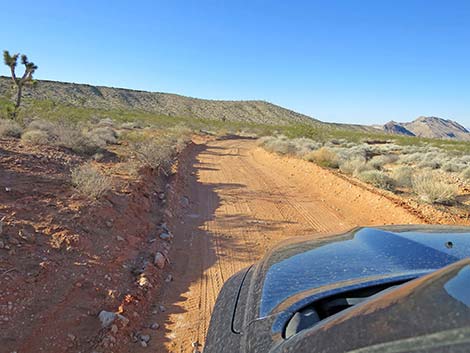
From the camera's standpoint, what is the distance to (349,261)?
2.45 meters

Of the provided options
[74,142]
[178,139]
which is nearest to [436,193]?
[74,142]

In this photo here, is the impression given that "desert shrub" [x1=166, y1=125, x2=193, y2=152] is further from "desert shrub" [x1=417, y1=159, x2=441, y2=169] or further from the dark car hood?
the dark car hood

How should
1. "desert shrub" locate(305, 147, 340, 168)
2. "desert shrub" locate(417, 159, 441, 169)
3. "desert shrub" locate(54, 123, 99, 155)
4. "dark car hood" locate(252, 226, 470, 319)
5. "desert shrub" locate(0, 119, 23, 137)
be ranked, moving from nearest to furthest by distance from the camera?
"dark car hood" locate(252, 226, 470, 319), "desert shrub" locate(54, 123, 99, 155), "desert shrub" locate(0, 119, 23, 137), "desert shrub" locate(305, 147, 340, 168), "desert shrub" locate(417, 159, 441, 169)

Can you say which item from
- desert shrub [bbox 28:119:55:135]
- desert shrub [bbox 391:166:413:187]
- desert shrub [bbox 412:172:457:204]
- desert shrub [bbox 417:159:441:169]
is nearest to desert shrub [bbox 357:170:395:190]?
desert shrub [bbox 391:166:413:187]

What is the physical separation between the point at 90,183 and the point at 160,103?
271 ft

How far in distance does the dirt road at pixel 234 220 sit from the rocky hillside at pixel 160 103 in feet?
200

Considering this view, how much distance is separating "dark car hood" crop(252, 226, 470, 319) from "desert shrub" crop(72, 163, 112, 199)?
5225 mm

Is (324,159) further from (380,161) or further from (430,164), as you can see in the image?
(430,164)

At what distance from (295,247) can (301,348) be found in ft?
4.91

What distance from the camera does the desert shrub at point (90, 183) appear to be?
7180mm

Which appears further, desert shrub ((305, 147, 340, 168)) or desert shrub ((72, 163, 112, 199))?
desert shrub ((305, 147, 340, 168))

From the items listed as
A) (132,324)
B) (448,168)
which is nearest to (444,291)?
(132,324)

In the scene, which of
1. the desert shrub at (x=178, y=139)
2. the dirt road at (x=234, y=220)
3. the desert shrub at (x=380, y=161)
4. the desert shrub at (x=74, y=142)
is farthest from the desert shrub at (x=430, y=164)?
the desert shrub at (x=74, y=142)

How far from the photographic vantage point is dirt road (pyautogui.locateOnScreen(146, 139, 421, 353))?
15.0 ft
